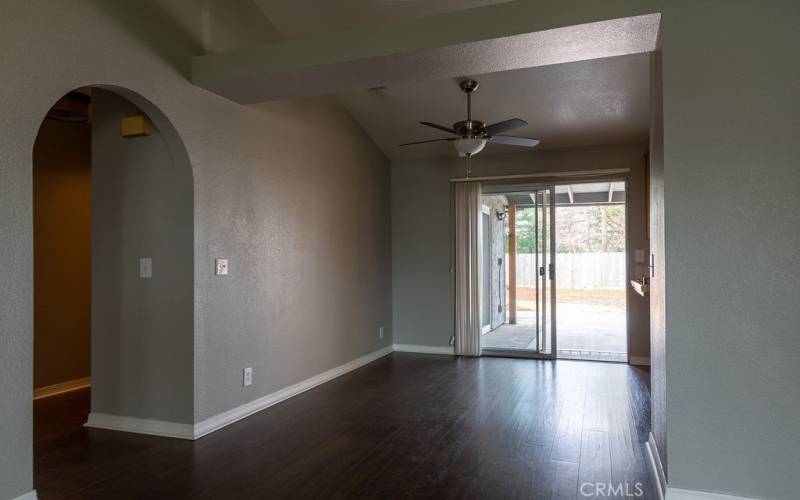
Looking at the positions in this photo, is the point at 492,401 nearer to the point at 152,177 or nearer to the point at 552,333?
the point at 552,333

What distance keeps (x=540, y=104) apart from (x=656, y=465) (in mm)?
3339

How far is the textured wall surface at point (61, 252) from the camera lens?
14.0 feet

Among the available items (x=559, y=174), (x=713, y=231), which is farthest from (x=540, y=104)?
(x=713, y=231)

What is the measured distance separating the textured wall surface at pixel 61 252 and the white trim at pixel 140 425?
1209 millimetres

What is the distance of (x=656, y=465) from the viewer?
2.66 metres

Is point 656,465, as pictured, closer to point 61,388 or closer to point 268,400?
point 268,400

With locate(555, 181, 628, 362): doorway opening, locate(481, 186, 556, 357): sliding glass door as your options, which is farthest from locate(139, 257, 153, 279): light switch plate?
locate(555, 181, 628, 362): doorway opening

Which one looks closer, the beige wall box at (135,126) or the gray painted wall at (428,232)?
the beige wall box at (135,126)

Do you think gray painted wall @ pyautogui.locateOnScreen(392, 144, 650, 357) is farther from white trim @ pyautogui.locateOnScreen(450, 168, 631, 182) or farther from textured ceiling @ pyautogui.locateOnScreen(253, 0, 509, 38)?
textured ceiling @ pyautogui.locateOnScreen(253, 0, 509, 38)

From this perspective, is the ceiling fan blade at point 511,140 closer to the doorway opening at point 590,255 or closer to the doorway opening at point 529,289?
the doorway opening at point 529,289

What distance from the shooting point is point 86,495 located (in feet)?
8.04

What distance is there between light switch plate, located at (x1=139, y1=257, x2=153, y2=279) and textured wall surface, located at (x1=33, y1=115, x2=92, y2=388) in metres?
1.56

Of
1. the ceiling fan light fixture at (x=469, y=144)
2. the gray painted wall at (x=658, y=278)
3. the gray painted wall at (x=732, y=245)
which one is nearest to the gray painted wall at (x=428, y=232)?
the ceiling fan light fixture at (x=469, y=144)

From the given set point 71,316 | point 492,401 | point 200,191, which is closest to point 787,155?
point 492,401
